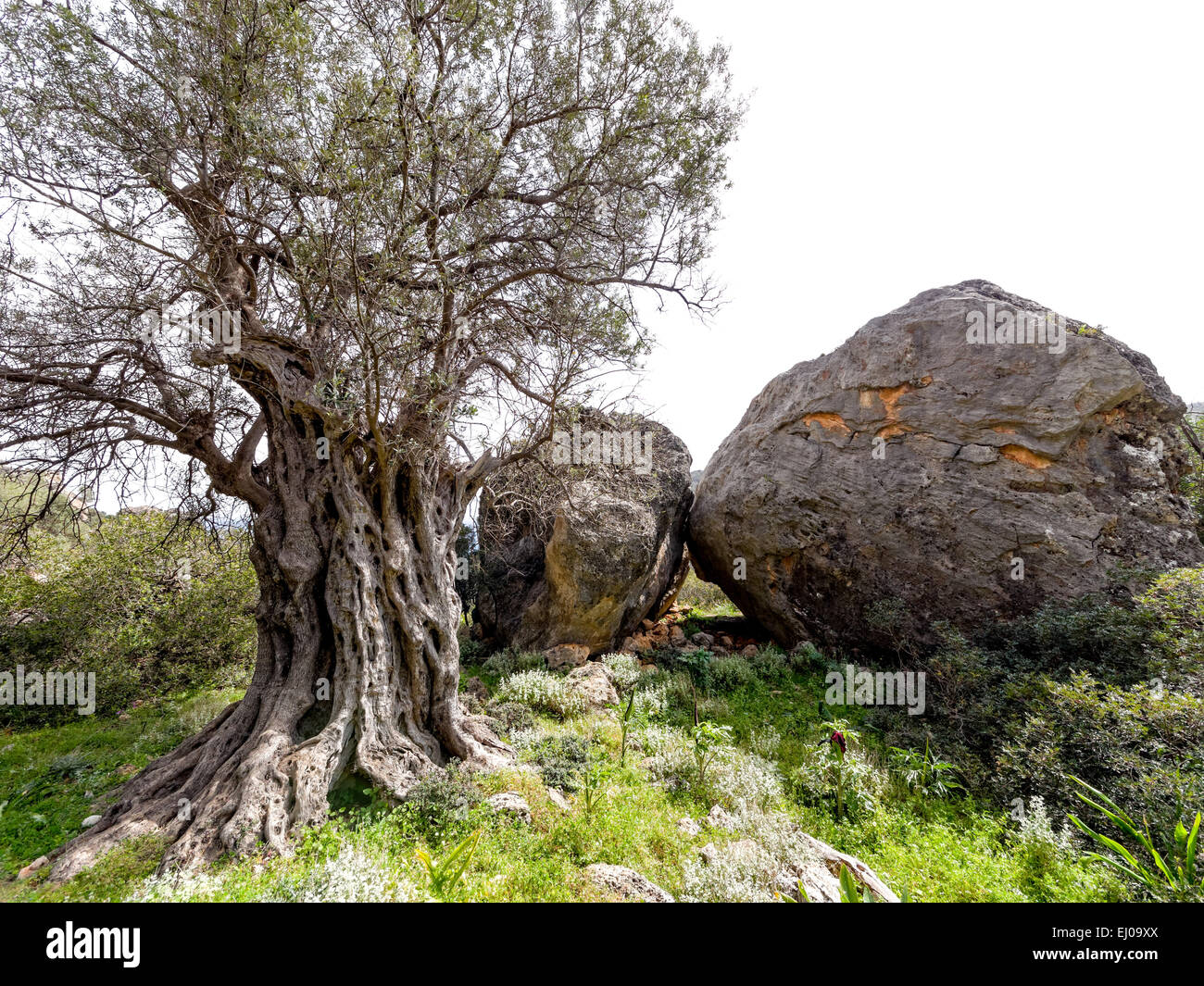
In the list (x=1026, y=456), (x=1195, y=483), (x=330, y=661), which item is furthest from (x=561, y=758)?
(x=1195, y=483)

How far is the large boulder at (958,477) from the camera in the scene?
7527mm

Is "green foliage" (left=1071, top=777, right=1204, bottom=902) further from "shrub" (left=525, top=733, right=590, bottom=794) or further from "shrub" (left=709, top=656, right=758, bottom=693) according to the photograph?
"shrub" (left=709, top=656, right=758, bottom=693)

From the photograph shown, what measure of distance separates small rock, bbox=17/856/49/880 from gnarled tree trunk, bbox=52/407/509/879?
26 cm


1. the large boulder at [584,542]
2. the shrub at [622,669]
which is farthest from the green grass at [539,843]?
the large boulder at [584,542]

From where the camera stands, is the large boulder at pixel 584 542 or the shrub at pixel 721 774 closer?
the shrub at pixel 721 774

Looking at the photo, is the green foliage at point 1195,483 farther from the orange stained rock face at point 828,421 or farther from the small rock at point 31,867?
the small rock at point 31,867

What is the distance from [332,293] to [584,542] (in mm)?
6247

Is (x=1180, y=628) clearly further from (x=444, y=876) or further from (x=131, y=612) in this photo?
(x=131, y=612)

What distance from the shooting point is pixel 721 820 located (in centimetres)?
460

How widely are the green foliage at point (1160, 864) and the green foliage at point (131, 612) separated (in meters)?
12.3

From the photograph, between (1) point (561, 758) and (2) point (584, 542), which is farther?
(2) point (584, 542)
